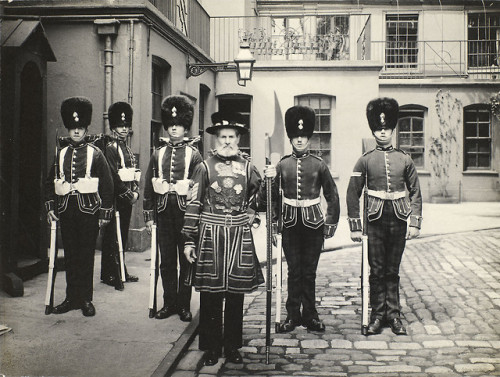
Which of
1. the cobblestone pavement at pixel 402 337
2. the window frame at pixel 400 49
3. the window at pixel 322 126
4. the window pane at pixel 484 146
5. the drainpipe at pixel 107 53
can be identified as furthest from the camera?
the window frame at pixel 400 49

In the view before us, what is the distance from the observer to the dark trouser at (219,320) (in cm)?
437

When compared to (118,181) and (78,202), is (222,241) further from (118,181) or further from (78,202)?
(118,181)

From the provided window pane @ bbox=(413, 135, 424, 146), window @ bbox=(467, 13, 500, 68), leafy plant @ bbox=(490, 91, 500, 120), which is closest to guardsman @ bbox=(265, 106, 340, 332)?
window @ bbox=(467, 13, 500, 68)

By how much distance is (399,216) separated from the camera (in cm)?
511

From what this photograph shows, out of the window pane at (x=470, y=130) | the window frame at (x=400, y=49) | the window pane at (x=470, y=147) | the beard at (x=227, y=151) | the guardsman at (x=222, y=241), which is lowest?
the guardsman at (x=222, y=241)

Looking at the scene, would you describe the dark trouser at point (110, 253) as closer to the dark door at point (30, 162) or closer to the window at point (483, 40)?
the dark door at point (30, 162)

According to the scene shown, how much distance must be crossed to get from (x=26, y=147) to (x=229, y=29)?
31.2ft

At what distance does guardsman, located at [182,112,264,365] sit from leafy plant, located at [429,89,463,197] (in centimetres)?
1509

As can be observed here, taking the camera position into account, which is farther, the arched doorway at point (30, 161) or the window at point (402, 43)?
the window at point (402, 43)

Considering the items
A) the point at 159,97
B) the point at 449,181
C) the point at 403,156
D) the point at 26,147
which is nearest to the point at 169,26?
the point at 159,97

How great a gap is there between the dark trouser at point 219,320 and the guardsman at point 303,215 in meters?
0.82

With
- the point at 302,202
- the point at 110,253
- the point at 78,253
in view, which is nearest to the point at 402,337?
the point at 302,202

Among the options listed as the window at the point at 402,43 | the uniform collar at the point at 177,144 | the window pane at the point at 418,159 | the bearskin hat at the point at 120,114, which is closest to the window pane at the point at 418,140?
the window pane at the point at 418,159

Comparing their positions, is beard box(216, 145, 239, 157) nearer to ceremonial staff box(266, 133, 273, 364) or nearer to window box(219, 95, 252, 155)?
ceremonial staff box(266, 133, 273, 364)
